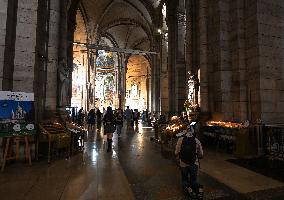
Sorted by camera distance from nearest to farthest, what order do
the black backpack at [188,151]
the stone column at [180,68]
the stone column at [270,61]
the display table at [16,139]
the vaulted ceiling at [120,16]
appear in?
the black backpack at [188,151]
the display table at [16,139]
the stone column at [270,61]
the stone column at [180,68]
the vaulted ceiling at [120,16]

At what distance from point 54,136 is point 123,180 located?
3303 millimetres

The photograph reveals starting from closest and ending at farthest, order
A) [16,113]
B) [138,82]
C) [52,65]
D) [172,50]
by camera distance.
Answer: [16,113]
[52,65]
[172,50]
[138,82]

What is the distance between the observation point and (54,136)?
7.55 metres

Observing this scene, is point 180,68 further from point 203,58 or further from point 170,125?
point 170,125

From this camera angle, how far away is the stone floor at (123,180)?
4.51 m

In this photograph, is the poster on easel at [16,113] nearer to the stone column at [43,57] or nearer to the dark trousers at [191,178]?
the stone column at [43,57]

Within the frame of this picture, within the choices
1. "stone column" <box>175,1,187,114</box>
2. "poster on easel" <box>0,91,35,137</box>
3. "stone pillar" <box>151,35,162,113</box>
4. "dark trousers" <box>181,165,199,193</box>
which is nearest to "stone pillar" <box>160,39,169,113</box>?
"stone pillar" <box>151,35,162,113</box>

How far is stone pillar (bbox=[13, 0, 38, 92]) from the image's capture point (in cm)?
780

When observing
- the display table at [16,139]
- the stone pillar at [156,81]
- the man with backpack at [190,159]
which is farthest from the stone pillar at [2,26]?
the stone pillar at [156,81]

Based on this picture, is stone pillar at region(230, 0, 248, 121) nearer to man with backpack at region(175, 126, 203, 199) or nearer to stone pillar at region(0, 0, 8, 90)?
man with backpack at region(175, 126, 203, 199)

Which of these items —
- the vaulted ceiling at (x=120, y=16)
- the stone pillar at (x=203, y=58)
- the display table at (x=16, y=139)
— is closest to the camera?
the display table at (x=16, y=139)

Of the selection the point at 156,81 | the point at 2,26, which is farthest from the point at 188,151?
the point at 156,81

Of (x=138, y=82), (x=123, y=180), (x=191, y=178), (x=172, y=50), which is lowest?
(x=123, y=180)

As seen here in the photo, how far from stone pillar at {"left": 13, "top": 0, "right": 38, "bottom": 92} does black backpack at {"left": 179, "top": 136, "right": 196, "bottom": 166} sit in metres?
5.93
